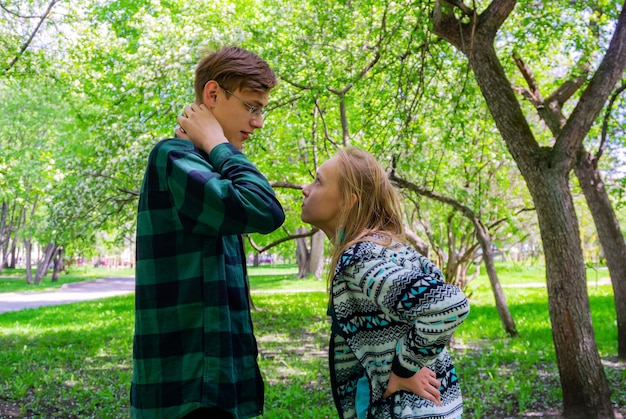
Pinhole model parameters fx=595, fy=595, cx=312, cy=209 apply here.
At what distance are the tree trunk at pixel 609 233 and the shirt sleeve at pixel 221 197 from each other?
7.98 metres

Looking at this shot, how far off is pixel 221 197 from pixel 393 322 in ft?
2.31

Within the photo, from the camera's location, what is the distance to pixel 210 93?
1868 mm

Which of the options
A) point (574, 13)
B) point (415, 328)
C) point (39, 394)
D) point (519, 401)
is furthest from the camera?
point (574, 13)

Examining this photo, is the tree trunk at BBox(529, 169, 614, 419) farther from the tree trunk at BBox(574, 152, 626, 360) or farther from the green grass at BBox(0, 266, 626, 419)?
the tree trunk at BBox(574, 152, 626, 360)

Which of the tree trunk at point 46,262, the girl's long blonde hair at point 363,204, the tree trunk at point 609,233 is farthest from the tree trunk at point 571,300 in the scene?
the tree trunk at point 46,262

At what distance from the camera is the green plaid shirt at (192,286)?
1.62 metres

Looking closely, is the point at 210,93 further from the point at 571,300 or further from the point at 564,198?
the point at 571,300

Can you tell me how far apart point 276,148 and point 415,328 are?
1003cm

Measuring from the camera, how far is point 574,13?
8531 millimetres

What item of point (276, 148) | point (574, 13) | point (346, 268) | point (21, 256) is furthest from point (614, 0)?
point (21, 256)

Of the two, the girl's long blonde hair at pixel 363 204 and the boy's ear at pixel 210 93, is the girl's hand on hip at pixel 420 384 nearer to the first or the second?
the girl's long blonde hair at pixel 363 204

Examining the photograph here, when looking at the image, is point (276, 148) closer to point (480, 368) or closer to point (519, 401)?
point (480, 368)

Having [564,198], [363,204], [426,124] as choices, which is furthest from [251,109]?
[426,124]

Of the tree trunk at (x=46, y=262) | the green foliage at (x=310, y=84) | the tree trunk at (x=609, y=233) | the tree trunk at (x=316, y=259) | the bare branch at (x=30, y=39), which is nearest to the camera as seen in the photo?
the green foliage at (x=310, y=84)
